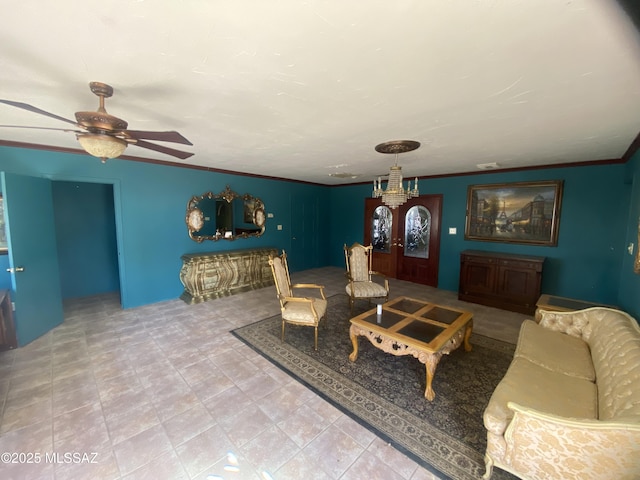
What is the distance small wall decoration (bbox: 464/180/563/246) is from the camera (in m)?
4.09

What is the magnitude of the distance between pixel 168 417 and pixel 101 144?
199 cm

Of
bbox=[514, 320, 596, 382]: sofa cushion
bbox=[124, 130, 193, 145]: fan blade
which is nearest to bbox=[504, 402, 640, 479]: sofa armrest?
bbox=[514, 320, 596, 382]: sofa cushion

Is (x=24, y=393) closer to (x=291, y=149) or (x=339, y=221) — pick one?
(x=291, y=149)

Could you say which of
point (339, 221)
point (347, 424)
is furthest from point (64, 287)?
point (339, 221)

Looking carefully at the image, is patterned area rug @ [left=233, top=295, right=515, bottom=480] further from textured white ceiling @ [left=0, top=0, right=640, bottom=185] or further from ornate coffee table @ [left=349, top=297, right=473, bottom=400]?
textured white ceiling @ [left=0, top=0, right=640, bottom=185]

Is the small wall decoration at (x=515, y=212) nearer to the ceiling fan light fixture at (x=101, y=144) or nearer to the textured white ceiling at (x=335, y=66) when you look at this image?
the textured white ceiling at (x=335, y=66)

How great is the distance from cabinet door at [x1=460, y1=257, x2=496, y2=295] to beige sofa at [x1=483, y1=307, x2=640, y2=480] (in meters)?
1.91

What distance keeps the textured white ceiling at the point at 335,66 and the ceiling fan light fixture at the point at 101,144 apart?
0.35 meters

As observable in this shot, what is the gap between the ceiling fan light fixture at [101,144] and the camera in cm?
151

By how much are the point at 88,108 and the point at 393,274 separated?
18.8 feet

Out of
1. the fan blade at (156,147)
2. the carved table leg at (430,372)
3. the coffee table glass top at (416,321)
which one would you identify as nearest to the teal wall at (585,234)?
the coffee table glass top at (416,321)

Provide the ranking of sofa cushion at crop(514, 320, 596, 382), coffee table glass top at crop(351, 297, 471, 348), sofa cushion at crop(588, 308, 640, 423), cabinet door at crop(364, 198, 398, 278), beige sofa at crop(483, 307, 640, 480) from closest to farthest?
1. beige sofa at crop(483, 307, 640, 480)
2. sofa cushion at crop(588, 308, 640, 423)
3. sofa cushion at crop(514, 320, 596, 382)
4. coffee table glass top at crop(351, 297, 471, 348)
5. cabinet door at crop(364, 198, 398, 278)

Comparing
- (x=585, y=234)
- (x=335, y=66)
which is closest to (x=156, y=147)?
(x=335, y=66)

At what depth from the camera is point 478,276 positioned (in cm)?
436
